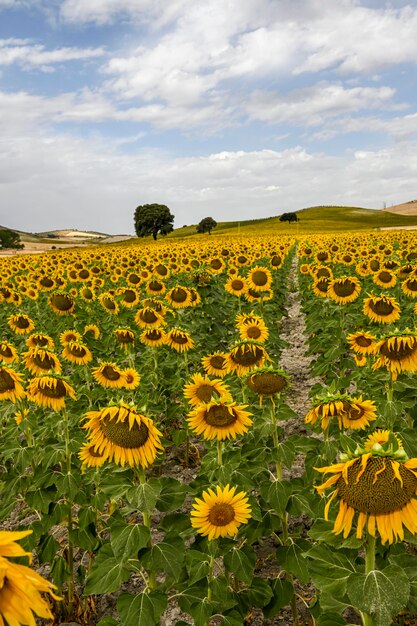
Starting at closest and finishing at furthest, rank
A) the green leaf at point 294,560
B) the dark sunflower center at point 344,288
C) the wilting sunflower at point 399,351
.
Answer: the green leaf at point 294,560 → the wilting sunflower at point 399,351 → the dark sunflower center at point 344,288

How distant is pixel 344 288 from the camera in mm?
8352

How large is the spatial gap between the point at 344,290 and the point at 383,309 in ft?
4.25

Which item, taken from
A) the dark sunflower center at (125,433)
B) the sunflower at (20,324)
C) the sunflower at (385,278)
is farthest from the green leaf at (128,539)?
the sunflower at (385,278)

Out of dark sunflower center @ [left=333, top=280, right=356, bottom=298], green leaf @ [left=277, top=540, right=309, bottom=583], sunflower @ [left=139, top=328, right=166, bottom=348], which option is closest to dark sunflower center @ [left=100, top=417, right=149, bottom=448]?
green leaf @ [left=277, top=540, right=309, bottom=583]

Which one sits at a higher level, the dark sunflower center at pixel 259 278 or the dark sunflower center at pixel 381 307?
the dark sunflower center at pixel 259 278

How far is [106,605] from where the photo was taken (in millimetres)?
4211

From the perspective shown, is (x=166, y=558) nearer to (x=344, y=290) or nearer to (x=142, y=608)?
(x=142, y=608)

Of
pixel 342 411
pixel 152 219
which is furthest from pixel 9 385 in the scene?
pixel 152 219

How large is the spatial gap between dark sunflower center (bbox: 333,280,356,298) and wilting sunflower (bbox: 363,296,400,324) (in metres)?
1.06

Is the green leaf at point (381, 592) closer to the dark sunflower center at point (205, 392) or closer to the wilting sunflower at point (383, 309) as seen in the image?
the dark sunflower center at point (205, 392)

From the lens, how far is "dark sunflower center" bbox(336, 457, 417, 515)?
1.85 m

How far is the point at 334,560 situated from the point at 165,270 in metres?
11.1

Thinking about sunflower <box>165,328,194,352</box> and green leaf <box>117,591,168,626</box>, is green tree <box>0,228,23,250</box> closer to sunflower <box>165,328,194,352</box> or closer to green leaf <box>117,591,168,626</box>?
sunflower <box>165,328,194,352</box>

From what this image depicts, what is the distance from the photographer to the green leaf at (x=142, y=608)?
2656 millimetres
